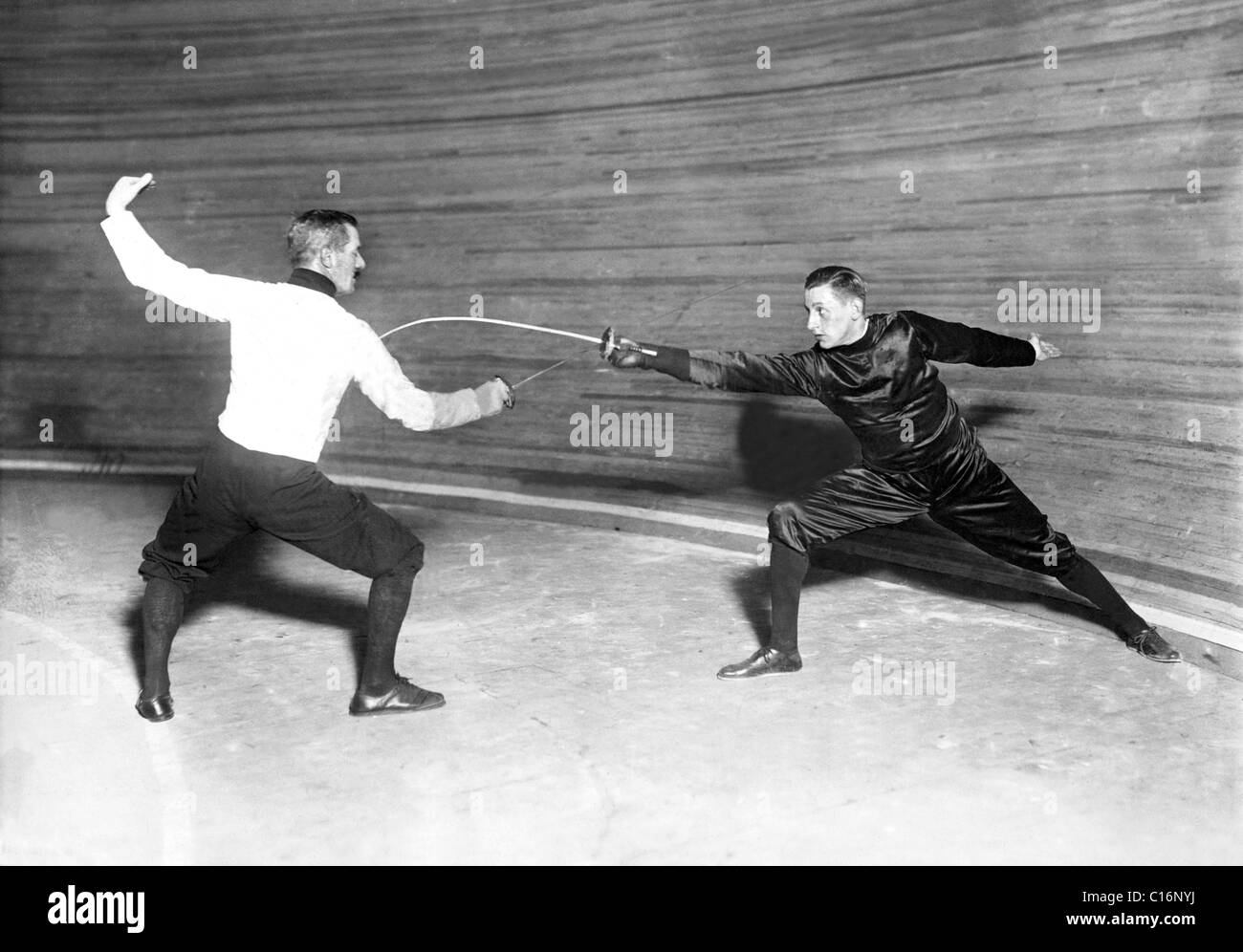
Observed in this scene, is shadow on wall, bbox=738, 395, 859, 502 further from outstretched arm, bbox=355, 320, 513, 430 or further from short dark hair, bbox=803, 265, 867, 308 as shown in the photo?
outstretched arm, bbox=355, 320, 513, 430

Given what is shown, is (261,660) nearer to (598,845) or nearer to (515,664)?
(515,664)

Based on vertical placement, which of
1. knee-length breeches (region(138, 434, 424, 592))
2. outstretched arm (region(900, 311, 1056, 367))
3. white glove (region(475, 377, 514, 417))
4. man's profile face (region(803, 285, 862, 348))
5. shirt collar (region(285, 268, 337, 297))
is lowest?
knee-length breeches (region(138, 434, 424, 592))

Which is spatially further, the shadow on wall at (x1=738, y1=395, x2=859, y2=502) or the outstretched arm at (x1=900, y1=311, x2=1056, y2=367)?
the shadow on wall at (x1=738, y1=395, x2=859, y2=502)

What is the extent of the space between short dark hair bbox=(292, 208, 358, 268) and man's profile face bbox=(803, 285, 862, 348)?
1529 mm

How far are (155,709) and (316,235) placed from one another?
1537 millimetres

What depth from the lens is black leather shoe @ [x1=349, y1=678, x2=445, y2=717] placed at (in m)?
4.37

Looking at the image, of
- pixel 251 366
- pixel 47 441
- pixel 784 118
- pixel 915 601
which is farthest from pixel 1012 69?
pixel 47 441

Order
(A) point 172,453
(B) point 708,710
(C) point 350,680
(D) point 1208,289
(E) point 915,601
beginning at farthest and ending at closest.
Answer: (A) point 172,453 < (E) point 915,601 < (D) point 1208,289 < (C) point 350,680 < (B) point 708,710

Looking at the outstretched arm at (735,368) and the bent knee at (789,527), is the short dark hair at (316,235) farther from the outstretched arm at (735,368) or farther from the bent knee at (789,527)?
the bent knee at (789,527)

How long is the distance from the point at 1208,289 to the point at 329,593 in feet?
12.0

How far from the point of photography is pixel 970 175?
598 centimetres

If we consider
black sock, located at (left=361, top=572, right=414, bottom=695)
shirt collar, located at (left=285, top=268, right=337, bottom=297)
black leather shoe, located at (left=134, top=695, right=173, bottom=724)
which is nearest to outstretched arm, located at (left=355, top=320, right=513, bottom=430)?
shirt collar, located at (left=285, top=268, right=337, bottom=297)

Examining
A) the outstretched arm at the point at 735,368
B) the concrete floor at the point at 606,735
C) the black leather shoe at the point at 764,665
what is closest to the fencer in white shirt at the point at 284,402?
the concrete floor at the point at 606,735

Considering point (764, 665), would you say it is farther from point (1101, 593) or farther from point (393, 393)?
point (393, 393)
